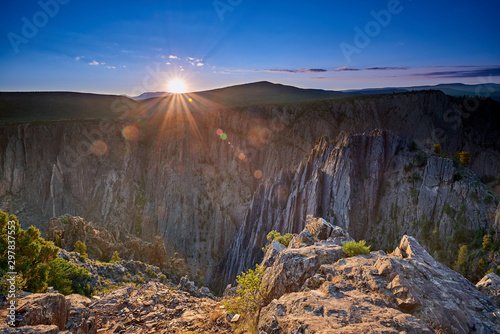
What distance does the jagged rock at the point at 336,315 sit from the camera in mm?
7234

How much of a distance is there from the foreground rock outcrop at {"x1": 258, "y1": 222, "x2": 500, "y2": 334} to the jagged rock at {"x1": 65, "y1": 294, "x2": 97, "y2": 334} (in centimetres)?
777

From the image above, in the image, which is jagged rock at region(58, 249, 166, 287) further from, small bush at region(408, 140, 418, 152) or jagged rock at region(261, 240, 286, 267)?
small bush at region(408, 140, 418, 152)

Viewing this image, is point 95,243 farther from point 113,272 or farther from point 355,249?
point 355,249

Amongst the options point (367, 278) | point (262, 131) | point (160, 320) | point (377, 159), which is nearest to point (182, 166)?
point (262, 131)

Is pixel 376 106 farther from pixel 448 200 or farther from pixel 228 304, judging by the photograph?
pixel 228 304

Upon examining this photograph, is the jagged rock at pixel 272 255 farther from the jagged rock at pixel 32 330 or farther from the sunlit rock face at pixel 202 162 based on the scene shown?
the sunlit rock face at pixel 202 162

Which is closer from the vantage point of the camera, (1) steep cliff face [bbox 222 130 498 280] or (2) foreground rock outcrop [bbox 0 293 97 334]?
(2) foreground rock outcrop [bbox 0 293 97 334]

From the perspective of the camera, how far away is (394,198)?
28.1 meters

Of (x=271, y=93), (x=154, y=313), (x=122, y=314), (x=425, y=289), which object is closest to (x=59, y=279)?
(x=122, y=314)

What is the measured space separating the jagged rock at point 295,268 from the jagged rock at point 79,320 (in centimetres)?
780

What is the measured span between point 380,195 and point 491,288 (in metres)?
20.7

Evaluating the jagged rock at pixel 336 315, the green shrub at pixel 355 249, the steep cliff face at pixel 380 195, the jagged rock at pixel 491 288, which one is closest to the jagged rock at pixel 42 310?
the jagged rock at pixel 336 315

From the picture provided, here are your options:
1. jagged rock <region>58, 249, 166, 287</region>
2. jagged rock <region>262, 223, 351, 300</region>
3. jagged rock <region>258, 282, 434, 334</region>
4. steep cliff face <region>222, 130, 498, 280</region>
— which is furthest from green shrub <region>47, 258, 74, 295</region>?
steep cliff face <region>222, 130, 498, 280</region>

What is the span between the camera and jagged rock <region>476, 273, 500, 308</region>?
9180mm
